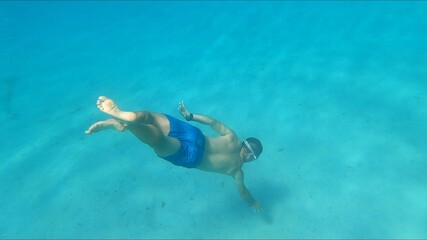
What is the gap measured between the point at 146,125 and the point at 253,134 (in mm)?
4220

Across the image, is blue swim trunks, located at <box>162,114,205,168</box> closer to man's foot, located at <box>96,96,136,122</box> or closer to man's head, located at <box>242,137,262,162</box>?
man's head, located at <box>242,137,262,162</box>

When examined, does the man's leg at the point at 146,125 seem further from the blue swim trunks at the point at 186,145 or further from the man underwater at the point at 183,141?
the blue swim trunks at the point at 186,145

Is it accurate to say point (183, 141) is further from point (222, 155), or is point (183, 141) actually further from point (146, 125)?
point (146, 125)

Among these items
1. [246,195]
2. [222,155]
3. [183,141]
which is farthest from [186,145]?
[246,195]

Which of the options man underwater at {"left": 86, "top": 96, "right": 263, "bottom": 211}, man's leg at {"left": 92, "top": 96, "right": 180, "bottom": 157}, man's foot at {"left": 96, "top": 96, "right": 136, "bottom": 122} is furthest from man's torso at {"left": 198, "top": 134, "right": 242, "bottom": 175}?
man's foot at {"left": 96, "top": 96, "right": 136, "bottom": 122}

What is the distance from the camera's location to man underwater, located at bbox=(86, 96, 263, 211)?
169 inches

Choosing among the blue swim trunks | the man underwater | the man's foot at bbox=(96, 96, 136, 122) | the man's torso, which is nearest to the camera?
the man's foot at bbox=(96, 96, 136, 122)

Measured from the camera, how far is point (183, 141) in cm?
531

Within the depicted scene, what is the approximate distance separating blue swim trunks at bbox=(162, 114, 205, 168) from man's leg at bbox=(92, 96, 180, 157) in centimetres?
11

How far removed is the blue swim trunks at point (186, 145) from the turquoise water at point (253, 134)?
5.66 feet

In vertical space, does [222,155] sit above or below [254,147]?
above

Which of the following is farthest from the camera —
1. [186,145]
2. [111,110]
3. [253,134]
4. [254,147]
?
[253,134]

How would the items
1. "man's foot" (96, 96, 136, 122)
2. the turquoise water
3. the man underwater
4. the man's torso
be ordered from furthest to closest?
the turquoise water, the man's torso, the man underwater, "man's foot" (96, 96, 136, 122)

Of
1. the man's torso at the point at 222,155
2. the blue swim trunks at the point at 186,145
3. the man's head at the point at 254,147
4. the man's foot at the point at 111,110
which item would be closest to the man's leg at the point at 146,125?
the man's foot at the point at 111,110
